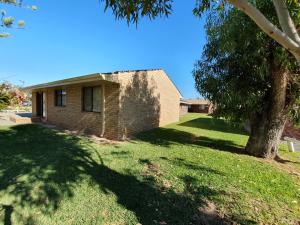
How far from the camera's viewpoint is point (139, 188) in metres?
4.58

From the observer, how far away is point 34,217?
11.9 feet

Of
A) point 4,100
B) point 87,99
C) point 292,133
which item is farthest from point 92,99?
point 292,133

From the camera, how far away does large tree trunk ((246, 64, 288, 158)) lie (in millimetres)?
7191

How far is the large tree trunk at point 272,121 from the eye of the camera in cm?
719

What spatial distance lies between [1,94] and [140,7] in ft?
18.9

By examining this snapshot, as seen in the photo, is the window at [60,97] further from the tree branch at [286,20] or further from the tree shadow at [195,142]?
the tree branch at [286,20]

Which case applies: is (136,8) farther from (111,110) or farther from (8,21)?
(111,110)

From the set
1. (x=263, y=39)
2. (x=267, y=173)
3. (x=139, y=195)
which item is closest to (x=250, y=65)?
(x=263, y=39)

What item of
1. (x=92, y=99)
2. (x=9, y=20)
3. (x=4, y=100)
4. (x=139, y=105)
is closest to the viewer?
(x=9, y=20)

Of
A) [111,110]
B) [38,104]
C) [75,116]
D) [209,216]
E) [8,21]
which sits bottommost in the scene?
[209,216]

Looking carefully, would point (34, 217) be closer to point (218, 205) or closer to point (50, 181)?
point (50, 181)

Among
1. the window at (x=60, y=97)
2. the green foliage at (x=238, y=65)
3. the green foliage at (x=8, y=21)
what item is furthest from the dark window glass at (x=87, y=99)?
the green foliage at (x=8, y=21)

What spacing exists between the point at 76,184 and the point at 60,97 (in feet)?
35.2

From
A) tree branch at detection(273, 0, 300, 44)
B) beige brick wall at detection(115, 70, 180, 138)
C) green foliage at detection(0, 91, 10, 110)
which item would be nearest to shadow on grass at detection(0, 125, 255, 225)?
green foliage at detection(0, 91, 10, 110)
